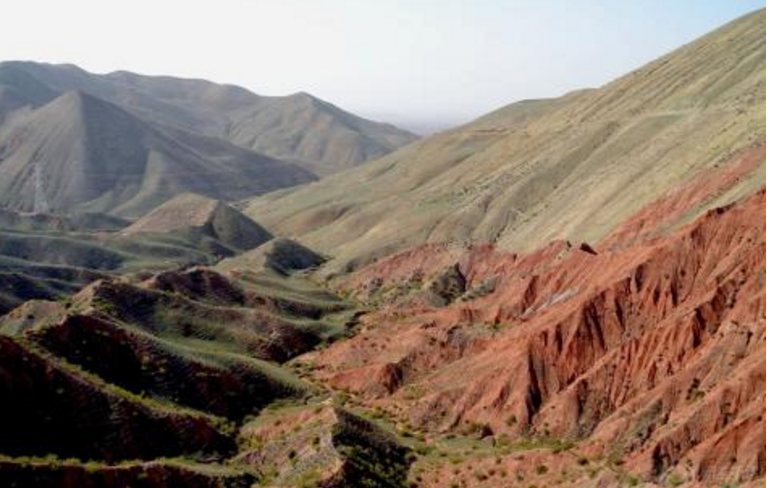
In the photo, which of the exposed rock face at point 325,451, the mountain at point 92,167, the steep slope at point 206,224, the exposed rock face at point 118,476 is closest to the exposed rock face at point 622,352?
the exposed rock face at point 325,451

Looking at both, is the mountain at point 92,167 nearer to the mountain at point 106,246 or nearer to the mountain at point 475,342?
the mountain at point 106,246

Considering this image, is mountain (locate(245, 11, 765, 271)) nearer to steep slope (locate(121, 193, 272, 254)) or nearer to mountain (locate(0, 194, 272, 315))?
steep slope (locate(121, 193, 272, 254))

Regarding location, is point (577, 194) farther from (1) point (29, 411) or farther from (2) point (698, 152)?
(1) point (29, 411)

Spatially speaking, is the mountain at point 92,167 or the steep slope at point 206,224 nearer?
the steep slope at point 206,224

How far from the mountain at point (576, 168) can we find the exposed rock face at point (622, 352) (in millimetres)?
6326

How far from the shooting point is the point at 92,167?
179375mm

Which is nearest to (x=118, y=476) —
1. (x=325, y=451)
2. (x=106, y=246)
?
(x=325, y=451)

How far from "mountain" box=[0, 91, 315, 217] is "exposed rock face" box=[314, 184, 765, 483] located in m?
119

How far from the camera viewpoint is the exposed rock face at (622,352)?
36.0 meters

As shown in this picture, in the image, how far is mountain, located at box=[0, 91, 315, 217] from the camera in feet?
557

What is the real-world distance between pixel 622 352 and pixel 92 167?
6024 inches

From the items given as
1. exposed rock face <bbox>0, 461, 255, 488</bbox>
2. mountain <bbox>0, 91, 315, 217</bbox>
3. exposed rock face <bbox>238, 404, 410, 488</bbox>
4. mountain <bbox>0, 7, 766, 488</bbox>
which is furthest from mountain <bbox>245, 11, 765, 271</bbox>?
mountain <bbox>0, 91, 315, 217</bbox>

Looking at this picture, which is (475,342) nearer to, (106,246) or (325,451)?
(325,451)

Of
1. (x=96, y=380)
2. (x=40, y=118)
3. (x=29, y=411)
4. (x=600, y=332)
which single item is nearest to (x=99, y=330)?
(x=96, y=380)
